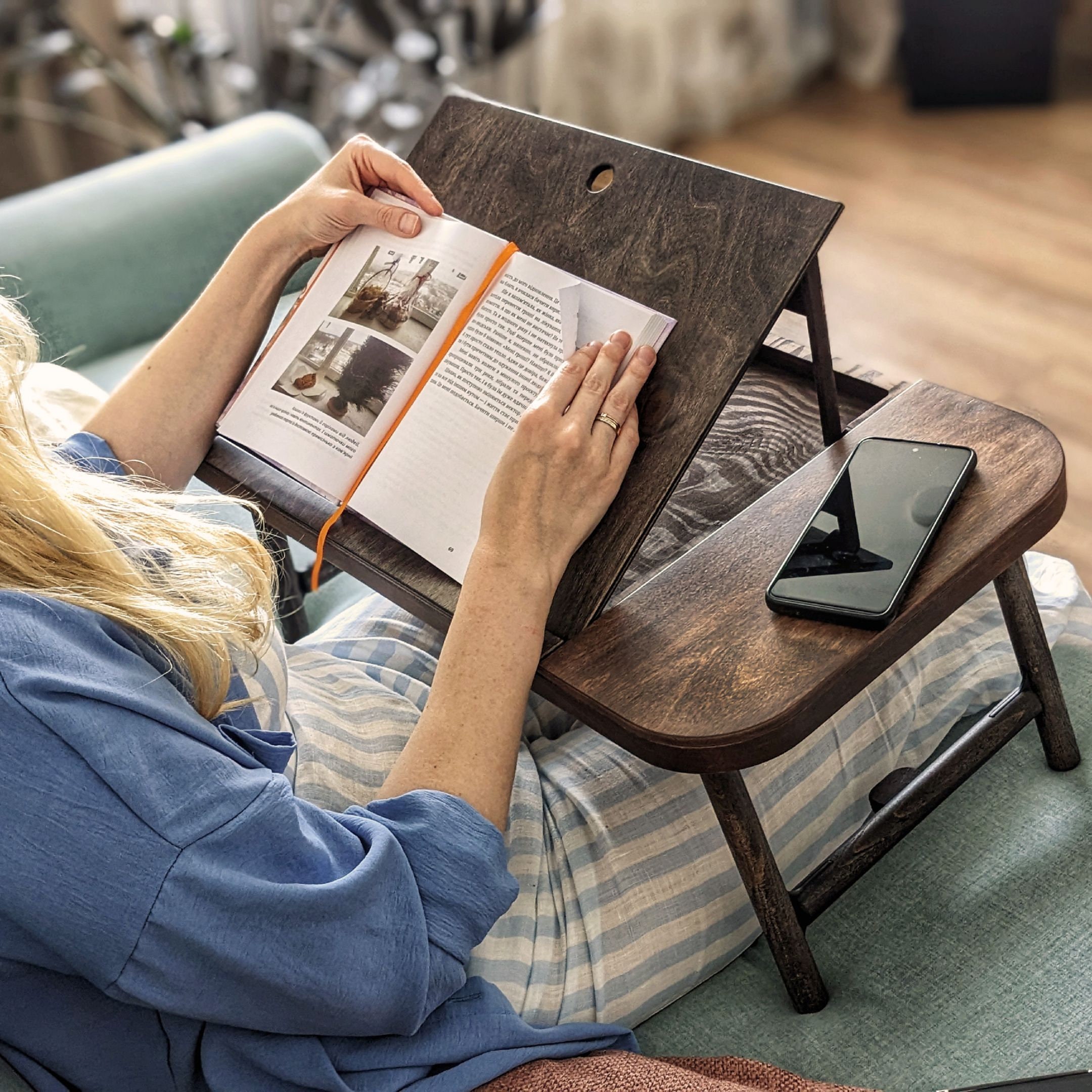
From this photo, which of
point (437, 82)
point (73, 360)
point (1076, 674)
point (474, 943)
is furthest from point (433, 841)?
point (437, 82)

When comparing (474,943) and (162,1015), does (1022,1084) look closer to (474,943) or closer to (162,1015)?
(474,943)

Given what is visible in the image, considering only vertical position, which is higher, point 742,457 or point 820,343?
point 820,343

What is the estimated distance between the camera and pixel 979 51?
10.5 ft

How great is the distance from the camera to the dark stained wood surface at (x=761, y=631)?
759 millimetres

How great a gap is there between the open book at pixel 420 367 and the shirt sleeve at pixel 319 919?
230mm

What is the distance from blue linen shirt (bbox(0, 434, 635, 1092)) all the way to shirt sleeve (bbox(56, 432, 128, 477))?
33 cm

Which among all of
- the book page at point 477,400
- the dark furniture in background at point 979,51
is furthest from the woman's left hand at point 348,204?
the dark furniture in background at point 979,51

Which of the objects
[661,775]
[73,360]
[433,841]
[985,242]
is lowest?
[985,242]

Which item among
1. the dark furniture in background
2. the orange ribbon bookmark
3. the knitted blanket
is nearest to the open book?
the orange ribbon bookmark

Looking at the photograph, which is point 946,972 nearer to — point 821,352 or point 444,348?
point 821,352

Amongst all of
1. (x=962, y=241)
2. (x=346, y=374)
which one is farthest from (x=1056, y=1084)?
(x=962, y=241)

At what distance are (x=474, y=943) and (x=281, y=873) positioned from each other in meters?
0.14

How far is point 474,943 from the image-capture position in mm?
→ 754

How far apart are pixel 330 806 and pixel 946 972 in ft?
1.55
